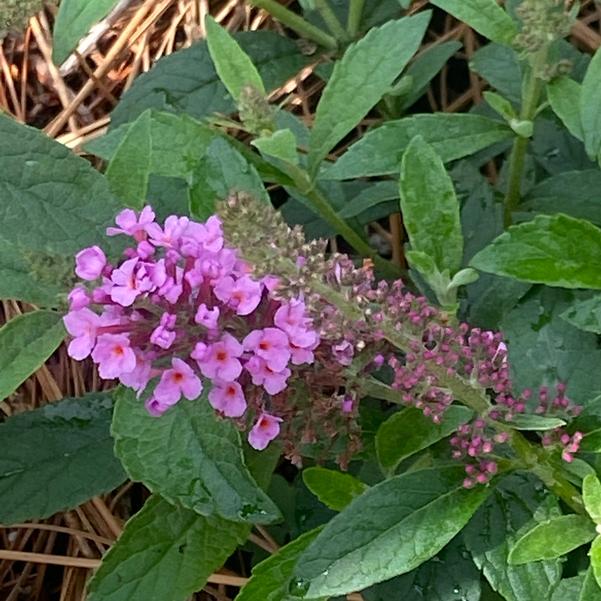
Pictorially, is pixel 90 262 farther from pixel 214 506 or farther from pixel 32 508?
pixel 32 508

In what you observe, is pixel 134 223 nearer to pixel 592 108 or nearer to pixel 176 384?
pixel 176 384

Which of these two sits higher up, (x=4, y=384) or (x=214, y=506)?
Answer: (x=4, y=384)

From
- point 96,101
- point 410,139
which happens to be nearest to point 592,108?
point 410,139

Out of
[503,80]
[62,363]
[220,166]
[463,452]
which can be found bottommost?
[62,363]

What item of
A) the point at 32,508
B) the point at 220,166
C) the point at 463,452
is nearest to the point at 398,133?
the point at 220,166

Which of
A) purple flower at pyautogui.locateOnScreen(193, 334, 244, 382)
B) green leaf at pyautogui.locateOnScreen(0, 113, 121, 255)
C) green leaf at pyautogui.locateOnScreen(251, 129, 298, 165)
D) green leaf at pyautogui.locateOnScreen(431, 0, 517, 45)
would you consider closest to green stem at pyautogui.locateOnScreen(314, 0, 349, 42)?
green leaf at pyautogui.locateOnScreen(431, 0, 517, 45)
